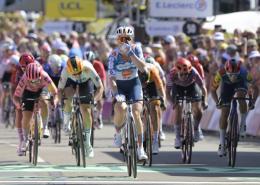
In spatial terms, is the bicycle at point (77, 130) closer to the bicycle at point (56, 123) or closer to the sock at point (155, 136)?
the sock at point (155, 136)

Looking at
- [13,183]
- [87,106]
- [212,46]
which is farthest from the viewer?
[212,46]

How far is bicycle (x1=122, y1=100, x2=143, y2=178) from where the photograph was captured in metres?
15.1

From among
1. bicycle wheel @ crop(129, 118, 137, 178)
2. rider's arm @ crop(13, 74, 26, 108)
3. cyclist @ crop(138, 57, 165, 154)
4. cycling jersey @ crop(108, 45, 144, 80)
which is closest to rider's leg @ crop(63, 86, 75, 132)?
rider's arm @ crop(13, 74, 26, 108)

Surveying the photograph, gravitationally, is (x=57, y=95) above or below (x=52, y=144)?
above

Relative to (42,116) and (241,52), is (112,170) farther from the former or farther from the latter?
(241,52)

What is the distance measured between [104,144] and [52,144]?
101 cm

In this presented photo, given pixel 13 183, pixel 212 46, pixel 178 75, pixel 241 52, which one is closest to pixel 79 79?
pixel 178 75

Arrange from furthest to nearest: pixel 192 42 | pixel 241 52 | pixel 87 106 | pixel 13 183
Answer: pixel 192 42, pixel 241 52, pixel 87 106, pixel 13 183

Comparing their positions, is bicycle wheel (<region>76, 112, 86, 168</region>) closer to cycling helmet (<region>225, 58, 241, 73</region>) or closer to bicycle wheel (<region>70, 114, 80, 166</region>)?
bicycle wheel (<region>70, 114, 80, 166</region>)

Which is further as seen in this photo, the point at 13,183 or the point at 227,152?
the point at 227,152

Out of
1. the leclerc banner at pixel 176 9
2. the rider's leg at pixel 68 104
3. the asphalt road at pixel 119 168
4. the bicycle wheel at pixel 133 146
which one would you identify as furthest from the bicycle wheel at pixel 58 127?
the leclerc banner at pixel 176 9

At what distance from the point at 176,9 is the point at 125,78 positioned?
17.2 m

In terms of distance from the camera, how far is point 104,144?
2248 centimetres

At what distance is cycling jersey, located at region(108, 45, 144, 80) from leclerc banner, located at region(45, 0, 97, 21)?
24453 mm
